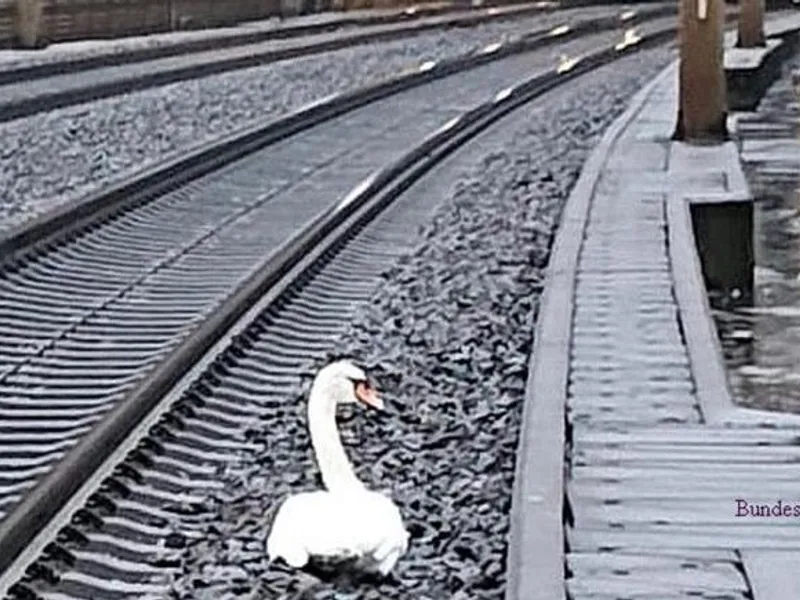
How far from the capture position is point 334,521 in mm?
6352

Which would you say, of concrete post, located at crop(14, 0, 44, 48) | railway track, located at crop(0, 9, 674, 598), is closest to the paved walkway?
railway track, located at crop(0, 9, 674, 598)

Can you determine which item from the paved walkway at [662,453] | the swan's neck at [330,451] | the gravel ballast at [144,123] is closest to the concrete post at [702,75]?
the gravel ballast at [144,123]

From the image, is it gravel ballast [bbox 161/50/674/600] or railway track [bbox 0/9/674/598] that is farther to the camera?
railway track [bbox 0/9/674/598]

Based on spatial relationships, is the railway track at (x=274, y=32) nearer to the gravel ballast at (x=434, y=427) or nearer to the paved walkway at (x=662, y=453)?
the gravel ballast at (x=434, y=427)

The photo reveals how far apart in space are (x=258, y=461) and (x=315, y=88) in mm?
20200

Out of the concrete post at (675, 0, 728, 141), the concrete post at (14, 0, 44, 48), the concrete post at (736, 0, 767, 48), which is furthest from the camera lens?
the concrete post at (736, 0, 767, 48)

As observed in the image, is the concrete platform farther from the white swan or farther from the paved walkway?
the white swan

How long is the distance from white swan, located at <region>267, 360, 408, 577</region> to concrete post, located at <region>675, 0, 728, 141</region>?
13734 mm

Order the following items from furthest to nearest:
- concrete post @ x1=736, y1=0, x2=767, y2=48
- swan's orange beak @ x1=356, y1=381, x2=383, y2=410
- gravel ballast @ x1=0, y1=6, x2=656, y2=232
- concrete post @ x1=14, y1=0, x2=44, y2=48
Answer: concrete post @ x1=736, y1=0, x2=767, y2=48
concrete post @ x1=14, y1=0, x2=44, y2=48
gravel ballast @ x1=0, y1=6, x2=656, y2=232
swan's orange beak @ x1=356, y1=381, x2=383, y2=410

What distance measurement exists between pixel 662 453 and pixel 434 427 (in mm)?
1261

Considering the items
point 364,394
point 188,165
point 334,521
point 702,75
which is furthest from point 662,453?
point 702,75

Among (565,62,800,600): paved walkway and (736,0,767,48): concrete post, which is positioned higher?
(565,62,800,600): paved walkway

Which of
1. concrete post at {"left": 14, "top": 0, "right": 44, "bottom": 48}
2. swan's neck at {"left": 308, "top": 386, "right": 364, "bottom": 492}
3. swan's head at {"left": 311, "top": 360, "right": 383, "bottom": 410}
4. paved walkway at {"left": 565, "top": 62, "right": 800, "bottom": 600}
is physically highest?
swan's head at {"left": 311, "top": 360, "right": 383, "bottom": 410}

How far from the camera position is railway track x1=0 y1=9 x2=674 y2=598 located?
7.79m
